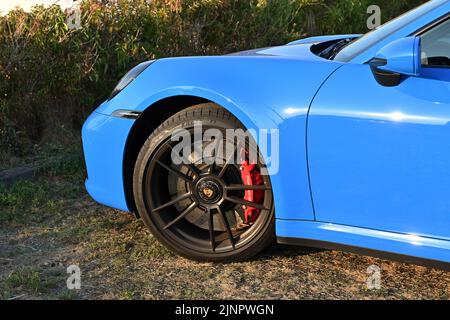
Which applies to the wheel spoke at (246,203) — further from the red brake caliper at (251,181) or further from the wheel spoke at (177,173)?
the wheel spoke at (177,173)

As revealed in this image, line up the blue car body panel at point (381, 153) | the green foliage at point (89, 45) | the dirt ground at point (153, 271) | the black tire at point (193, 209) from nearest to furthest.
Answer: the blue car body panel at point (381, 153) < the dirt ground at point (153, 271) < the black tire at point (193, 209) < the green foliage at point (89, 45)

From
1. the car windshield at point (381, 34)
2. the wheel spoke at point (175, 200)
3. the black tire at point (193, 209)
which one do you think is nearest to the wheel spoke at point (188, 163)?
the black tire at point (193, 209)

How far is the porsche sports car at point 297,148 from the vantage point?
7.98 feet

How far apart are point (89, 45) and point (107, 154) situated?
1930mm

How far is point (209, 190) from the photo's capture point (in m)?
2.99

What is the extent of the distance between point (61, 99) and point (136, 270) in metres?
2.40

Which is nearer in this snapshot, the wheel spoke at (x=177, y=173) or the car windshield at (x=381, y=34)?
the car windshield at (x=381, y=34)

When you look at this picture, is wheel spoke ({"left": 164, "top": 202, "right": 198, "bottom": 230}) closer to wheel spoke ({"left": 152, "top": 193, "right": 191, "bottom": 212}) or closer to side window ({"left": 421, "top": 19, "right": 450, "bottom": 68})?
wheel spoke ({"left": 152, "top": 193, "right": 191, "bottom": 212})

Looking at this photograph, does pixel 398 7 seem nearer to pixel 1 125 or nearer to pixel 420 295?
pixel 1 125

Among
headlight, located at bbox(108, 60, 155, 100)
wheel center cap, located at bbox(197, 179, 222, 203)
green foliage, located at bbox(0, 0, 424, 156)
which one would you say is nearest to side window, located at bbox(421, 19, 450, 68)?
wheel center cap, located at bbox(197, 179, 222, 203)

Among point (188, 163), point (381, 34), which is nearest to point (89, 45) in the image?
point (188, 163)

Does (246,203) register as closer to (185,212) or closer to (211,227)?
(211,227)

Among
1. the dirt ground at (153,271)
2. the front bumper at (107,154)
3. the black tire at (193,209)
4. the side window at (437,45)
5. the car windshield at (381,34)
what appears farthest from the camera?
the front bumper at (107,154)
